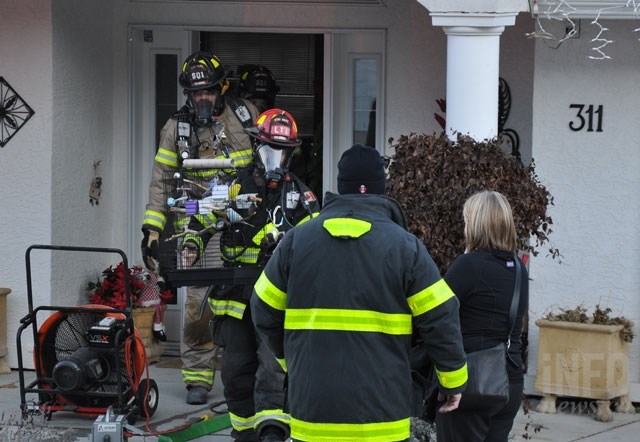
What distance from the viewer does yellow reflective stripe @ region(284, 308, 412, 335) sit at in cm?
403

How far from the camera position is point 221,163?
6586 millimetres

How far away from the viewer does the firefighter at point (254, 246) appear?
241 inches

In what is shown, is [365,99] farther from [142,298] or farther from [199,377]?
[199,377]

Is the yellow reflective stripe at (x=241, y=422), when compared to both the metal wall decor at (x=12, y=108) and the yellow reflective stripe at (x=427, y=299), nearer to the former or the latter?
the yellow reflective stripe at (x=427, y=299)

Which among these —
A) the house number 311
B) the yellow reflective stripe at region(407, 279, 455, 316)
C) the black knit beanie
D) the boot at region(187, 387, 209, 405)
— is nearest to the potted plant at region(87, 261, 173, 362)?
the boot at region(187, 387, 209, 405)

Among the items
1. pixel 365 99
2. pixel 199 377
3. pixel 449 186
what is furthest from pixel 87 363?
pixel 365 99

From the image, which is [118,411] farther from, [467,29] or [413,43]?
[413,43]

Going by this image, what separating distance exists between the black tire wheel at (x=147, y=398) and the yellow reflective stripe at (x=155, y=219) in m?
0.96

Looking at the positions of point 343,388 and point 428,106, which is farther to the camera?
point 428,106

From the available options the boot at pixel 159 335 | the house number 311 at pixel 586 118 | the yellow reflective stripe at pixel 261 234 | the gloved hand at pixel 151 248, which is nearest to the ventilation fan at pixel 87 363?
the gloved hand at pixel 151 248

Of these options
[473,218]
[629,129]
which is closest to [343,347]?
[473,218]

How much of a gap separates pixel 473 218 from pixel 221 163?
2287 millimetres

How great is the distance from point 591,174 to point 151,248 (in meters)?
3.01

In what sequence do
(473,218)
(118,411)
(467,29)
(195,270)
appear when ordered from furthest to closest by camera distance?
1. (467,29)
2. (118,411)
3. (195,270)
4. (473,218)
